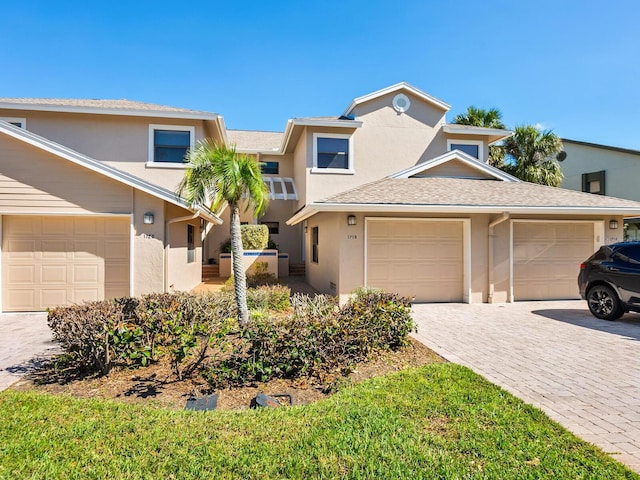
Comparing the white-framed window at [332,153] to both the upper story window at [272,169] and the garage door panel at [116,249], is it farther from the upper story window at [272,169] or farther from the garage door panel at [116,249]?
the garage door panel at [116,249]

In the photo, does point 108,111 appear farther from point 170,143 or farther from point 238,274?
point 238,274

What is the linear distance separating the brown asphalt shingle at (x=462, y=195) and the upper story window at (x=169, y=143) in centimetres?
702

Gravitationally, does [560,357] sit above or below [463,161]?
below

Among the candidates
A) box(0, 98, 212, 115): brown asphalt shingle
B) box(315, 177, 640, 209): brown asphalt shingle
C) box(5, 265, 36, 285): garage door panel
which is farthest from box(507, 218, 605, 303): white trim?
box(5, 265, 36, 285): garage door panel

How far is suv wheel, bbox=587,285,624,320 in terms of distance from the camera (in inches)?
344

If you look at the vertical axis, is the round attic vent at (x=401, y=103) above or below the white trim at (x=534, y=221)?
above

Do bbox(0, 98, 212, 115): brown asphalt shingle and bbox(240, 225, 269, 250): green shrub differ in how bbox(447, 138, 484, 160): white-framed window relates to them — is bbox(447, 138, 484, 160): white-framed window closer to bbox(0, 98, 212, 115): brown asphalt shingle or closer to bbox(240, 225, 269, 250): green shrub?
bbox(240, 225, 269, 250): green shrub

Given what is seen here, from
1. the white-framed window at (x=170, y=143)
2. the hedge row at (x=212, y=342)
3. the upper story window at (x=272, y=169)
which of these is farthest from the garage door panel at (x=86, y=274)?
the upper story window at (x=272, y=169)

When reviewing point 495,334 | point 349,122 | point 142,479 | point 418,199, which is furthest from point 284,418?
point 349,122

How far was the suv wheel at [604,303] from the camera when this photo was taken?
344 inches

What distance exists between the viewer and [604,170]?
23156 millimetres

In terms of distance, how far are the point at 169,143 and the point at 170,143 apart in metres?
0.04

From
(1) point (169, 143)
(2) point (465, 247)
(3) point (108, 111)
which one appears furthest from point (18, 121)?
(2) point (465, 247)

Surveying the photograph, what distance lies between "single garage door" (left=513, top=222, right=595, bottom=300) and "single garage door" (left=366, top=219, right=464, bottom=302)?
6.75ft
